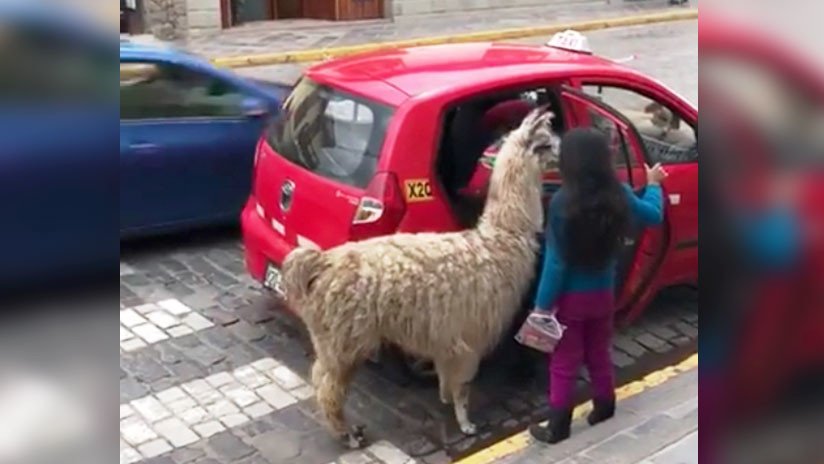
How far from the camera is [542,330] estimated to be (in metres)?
4.82

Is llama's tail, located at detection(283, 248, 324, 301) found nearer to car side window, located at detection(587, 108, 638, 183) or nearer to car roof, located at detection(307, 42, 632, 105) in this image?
car roof, located at detection(307, 42, 632, 105)

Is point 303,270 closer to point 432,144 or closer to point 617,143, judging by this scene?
point 432,144

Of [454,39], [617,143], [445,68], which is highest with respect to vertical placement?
[454,39]

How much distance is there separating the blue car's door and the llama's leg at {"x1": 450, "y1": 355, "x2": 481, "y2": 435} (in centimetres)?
314

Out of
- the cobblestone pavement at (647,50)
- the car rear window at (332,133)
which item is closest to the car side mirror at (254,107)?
the car rear window at (332,133)

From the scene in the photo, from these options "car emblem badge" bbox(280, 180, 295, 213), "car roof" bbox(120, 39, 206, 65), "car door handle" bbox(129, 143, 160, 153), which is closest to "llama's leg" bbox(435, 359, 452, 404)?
"car emblem badge" bbox(280, 180, 295, 213)

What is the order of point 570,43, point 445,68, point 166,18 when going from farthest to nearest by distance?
point 166,18 → point 570,43 → point 445,68

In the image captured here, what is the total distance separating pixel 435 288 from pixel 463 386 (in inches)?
23.0

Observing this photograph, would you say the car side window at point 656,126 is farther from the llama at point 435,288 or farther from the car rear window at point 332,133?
the car rear window at point 332,133

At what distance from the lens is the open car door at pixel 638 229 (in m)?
5.71

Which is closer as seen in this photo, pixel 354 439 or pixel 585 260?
pixel 585 260

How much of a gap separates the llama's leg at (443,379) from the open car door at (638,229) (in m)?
1.23

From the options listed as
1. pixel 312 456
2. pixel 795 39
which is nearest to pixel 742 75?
pixel 795 39

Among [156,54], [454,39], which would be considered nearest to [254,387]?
[156,54]
